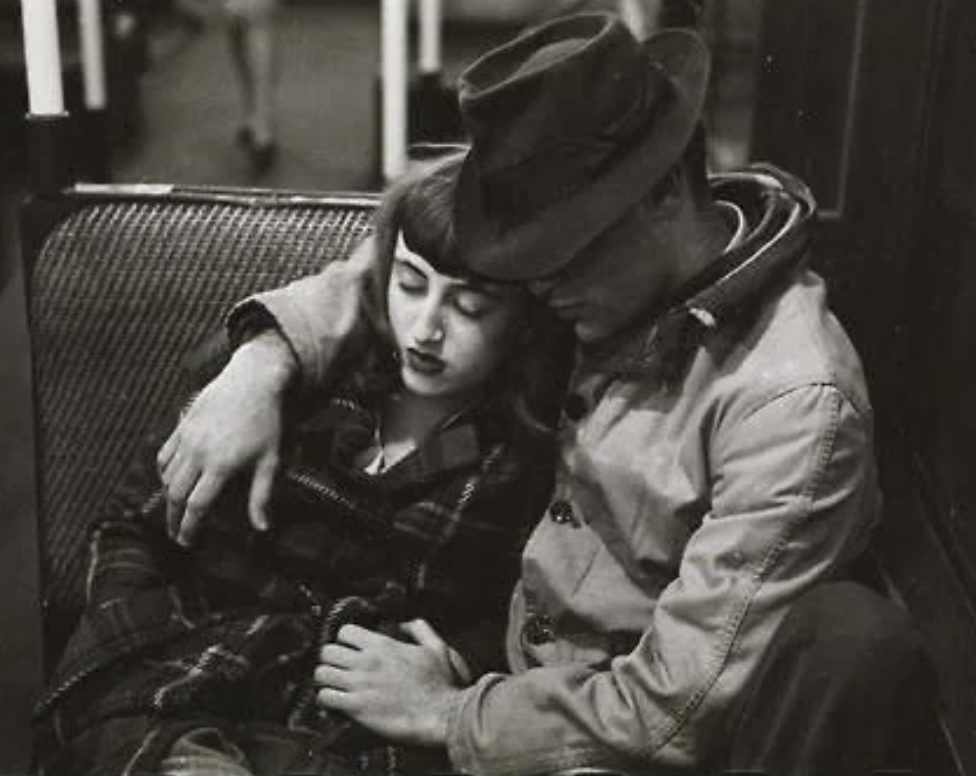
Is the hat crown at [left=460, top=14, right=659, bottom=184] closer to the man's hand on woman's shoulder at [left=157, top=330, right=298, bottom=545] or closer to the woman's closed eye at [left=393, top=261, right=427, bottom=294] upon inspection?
the woman's closed eye at [left=393, top=261, right=427, bottom=294]

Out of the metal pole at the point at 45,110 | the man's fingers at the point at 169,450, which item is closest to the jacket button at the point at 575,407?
the man's fingers at the point at 169,450

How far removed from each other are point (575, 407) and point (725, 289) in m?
0.29

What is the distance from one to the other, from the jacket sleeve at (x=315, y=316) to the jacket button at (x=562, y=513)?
1.21 ft

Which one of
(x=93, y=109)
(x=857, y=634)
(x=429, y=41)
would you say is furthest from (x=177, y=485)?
(x=93, y=109)

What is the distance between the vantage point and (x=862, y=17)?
250 centimetres

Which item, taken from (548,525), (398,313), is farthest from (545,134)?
(548,525)

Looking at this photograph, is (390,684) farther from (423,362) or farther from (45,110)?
(45,110)

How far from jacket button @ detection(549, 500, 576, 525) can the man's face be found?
244mm

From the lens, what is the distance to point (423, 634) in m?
1.93

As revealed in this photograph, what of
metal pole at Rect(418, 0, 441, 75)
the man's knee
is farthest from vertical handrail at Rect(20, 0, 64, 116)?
metal pole at Rect(418, 0, 441, 75)

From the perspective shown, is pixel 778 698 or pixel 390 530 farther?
pixel 390 530

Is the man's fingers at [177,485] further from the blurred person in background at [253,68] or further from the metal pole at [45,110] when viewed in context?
the blurred person in background at [253,68]

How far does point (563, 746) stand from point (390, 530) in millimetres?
417

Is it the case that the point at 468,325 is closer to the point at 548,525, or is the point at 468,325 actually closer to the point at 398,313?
the point at 398,313
